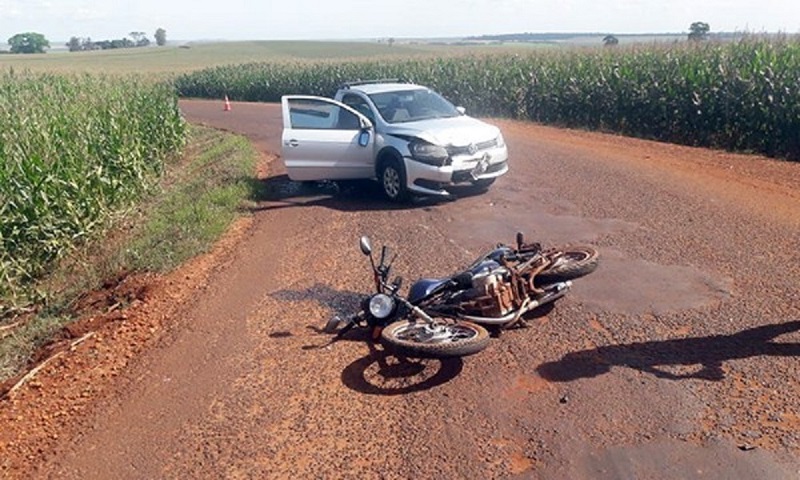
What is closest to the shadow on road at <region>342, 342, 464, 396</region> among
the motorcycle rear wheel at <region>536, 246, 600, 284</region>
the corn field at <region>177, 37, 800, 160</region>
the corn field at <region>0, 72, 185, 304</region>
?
the motorcycle rear wheel at <region>536, 246, 600, 284</region>

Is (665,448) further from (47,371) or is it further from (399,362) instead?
(47,371)

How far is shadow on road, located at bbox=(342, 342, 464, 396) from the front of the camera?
5.43 meters

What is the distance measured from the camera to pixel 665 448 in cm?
439

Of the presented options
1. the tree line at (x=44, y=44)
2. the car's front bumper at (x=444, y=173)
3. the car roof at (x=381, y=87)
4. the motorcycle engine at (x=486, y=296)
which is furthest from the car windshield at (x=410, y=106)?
the tree line at (x=44, y=44)

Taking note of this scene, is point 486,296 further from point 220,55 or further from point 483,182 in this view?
point 220,55

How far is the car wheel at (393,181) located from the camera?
11094 millimetres


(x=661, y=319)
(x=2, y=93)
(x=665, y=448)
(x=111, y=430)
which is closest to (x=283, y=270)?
(x=111, y=430)

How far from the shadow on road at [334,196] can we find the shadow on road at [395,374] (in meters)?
5.47

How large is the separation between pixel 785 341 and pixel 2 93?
14.6 m

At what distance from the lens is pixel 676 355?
18.2 feet

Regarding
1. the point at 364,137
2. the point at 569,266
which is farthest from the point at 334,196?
the point at 569,266

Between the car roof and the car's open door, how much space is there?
0.72m

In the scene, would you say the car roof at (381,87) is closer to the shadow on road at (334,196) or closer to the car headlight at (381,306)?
the shadow on road at (334,196)

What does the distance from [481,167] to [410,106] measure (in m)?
1.88
